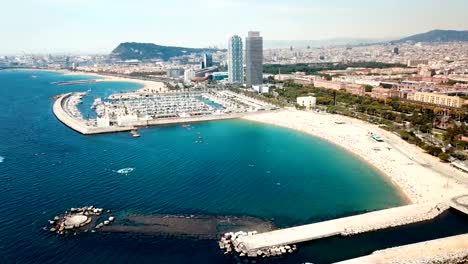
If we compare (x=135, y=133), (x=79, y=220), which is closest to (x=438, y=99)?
(x=135, y=133)

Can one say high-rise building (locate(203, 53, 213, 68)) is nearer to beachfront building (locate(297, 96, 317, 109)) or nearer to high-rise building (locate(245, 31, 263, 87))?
high-rise building (locate(245, 31, 263, 87))

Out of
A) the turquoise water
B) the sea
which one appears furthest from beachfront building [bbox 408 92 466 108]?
the sea

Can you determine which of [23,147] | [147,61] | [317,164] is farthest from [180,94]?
[147,61]

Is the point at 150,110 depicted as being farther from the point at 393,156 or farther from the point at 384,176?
the point at 384,176

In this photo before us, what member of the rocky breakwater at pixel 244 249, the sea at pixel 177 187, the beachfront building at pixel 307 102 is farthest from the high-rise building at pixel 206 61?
the rocky breakwater at pixel 244 249

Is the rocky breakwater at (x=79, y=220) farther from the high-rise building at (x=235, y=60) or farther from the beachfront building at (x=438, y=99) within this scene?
the high-rise building at (x=235, y=60)
